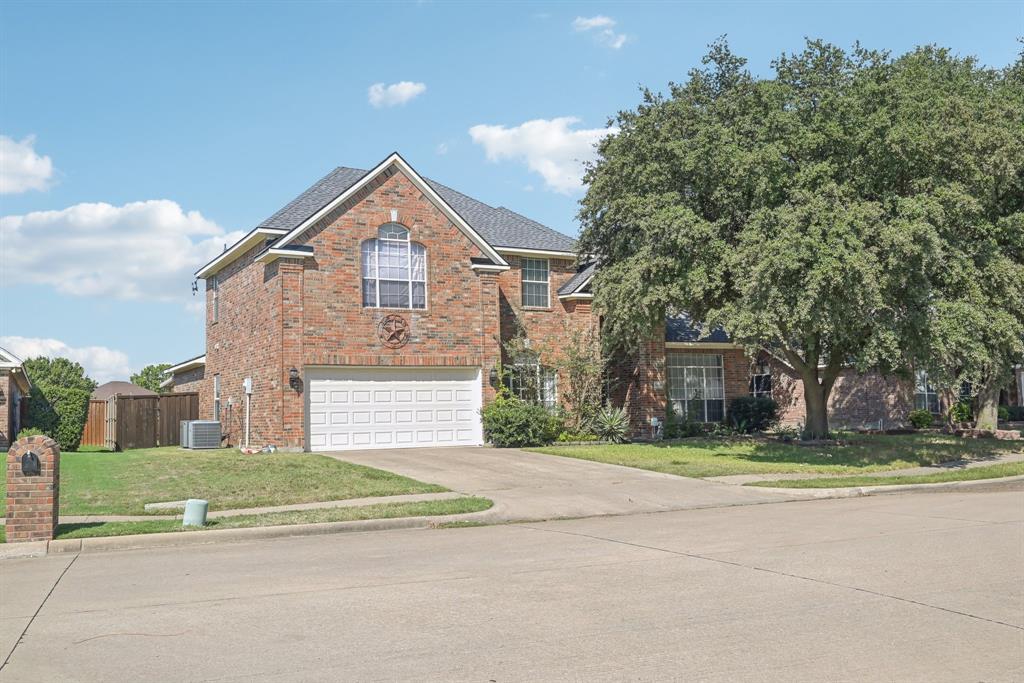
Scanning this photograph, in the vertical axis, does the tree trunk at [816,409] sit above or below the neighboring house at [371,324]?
below

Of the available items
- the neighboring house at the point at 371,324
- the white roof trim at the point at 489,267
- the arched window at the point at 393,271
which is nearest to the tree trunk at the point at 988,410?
the neighboring house at the point at 371,324

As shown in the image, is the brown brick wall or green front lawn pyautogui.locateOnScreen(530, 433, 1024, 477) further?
the brown brick wall

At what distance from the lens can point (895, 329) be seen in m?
20.5

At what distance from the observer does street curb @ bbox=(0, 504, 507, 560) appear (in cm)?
1107

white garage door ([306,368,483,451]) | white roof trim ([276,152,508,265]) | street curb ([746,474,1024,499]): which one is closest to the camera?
street curb ([746,474,1024,499])

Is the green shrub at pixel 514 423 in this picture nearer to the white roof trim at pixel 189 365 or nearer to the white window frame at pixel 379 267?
the white window frame at pixel 379 267

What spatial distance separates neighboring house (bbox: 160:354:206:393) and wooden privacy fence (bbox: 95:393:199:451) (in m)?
1.73

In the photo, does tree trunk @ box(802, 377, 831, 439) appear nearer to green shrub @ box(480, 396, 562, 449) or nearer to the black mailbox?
green shrub @ box(480, 396, 562, 449)

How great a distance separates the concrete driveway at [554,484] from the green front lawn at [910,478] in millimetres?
1120

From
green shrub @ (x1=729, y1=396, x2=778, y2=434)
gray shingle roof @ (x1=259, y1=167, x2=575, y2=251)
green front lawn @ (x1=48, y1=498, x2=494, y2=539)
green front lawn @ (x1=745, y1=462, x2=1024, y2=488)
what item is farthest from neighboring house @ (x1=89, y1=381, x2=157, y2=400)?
green front lawn @ (x1=745, y1=462, x2=1024, y2=488)

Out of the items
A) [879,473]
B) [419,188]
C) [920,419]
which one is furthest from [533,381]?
[920,419]

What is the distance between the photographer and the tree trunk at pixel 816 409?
26500 mm

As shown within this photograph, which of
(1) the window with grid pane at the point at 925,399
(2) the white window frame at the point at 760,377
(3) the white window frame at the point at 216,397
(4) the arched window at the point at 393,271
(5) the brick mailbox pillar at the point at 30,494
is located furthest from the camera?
(1) the window with grid pane at the point at 925,399

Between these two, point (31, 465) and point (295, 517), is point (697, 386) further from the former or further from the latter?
point (31, 465)
